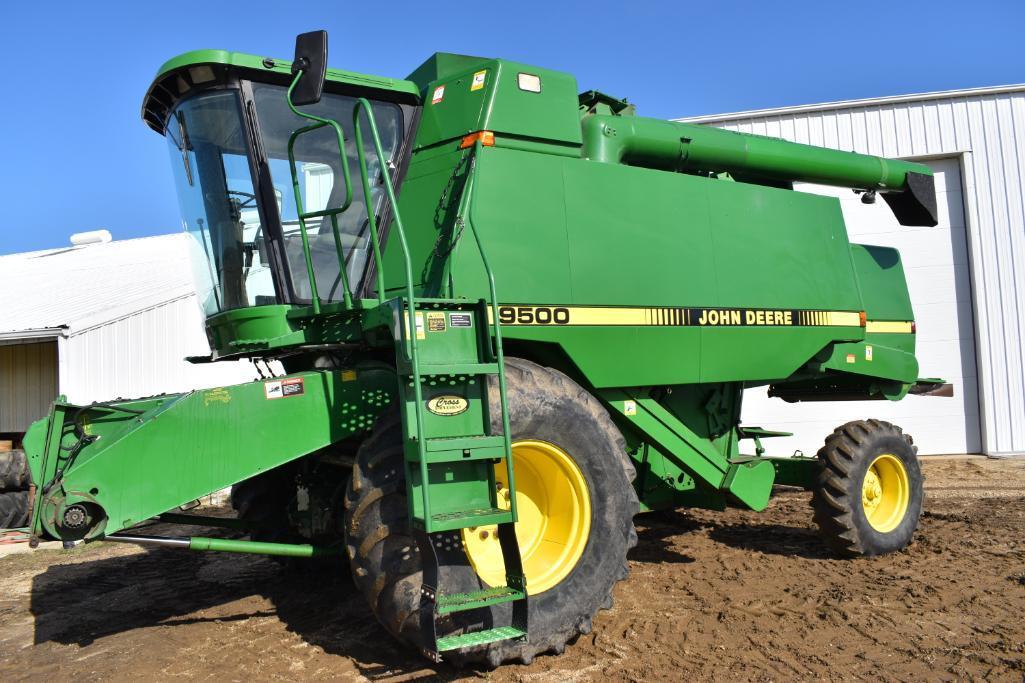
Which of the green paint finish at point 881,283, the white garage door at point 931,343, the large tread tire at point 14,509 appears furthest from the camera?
the white garage door at point 931,343

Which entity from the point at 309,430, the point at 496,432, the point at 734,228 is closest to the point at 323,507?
the point at 309,430

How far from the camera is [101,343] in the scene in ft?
40.1

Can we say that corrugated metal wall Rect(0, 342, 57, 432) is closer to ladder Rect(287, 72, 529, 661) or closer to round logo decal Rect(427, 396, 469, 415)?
ladder Rect(287, 72, 529, 661)

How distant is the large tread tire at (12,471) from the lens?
10.5 metres

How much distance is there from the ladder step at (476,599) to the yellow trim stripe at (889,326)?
14.9ft

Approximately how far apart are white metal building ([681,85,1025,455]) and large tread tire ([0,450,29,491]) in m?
10.3

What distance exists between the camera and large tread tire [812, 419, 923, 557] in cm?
620

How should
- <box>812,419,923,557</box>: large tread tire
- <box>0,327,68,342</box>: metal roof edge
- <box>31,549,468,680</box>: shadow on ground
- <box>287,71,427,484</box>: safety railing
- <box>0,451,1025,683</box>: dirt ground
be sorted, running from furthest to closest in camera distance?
<box>0,327,68,342</box>: metal roof edge < <box>812,419,923,557</box>: large tread tire < <box>31,549,468,680</box>: shadow on ground < <box>0,451,1025,683</box>: dirt ground < <box>287,71,427,484</box>: safety railing

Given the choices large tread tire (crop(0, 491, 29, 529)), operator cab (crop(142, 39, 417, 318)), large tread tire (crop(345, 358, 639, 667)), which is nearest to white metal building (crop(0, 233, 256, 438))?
large tread tire (crop(0, 491, 29, 529))

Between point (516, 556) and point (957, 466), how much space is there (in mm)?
9956

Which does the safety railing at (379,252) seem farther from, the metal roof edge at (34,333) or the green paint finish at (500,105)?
the metal roof edge at (34,333)

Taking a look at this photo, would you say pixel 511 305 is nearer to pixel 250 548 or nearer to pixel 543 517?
pixel 543 517

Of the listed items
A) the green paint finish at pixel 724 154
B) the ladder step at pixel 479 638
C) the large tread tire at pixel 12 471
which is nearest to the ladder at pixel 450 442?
the ladder step at pixel 479 638

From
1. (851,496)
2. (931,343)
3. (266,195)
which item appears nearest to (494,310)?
(266,195)
